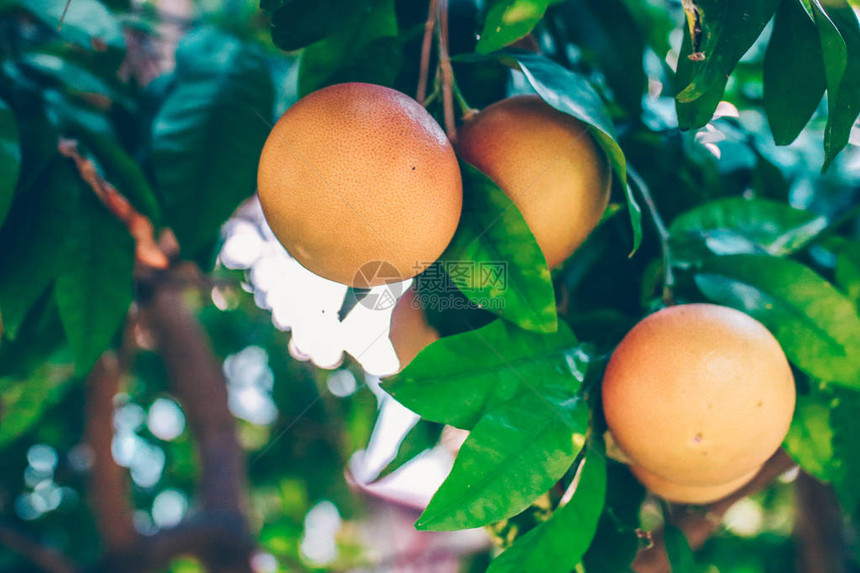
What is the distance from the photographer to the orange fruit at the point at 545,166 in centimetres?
63

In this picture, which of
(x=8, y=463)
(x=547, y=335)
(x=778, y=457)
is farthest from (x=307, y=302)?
(x=8, y=463)

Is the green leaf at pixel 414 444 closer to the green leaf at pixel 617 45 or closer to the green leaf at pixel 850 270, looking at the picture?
the green leaf at pixel 617 45

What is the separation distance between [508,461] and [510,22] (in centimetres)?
39

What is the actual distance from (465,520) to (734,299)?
408 millimetres

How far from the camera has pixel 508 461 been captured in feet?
1.70

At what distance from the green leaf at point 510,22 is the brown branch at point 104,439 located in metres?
1.39

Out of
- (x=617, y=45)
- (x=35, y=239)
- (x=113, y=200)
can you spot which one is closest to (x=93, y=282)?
(x=35, y=239)

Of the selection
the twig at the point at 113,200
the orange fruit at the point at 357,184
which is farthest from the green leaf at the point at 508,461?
the twig at the point at 113,200

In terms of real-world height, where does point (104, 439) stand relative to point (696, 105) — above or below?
below

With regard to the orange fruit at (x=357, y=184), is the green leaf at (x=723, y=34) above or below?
above

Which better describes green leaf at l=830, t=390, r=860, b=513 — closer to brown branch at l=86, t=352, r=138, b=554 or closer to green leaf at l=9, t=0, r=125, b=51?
green leaf at l=9, t=0, r=125, b=51

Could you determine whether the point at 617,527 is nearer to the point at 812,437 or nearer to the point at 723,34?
the point at 812,437

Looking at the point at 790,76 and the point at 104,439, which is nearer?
the point at 790,76

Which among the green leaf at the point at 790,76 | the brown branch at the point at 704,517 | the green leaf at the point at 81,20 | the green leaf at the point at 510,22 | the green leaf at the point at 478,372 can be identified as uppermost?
the green leaf at the point at 510,22
